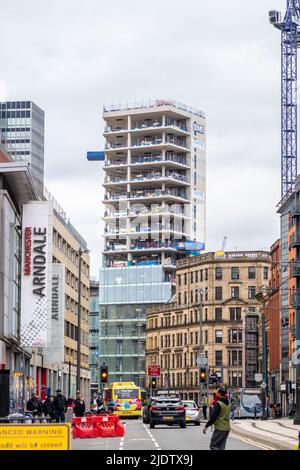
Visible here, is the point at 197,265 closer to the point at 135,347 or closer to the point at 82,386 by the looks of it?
the point at 135,347

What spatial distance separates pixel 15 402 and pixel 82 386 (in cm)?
6546

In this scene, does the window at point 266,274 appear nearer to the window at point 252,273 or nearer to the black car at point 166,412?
the window at point 252,273

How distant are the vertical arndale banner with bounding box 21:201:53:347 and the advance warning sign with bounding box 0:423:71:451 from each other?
4357 centimetres

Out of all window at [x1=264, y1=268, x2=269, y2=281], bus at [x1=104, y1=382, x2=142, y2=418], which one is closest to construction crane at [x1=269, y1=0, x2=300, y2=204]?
window at [x1=264, y1=268, x2=269, y2=281]

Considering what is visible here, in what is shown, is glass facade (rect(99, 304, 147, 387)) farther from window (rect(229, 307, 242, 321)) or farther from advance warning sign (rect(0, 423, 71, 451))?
advance warning sign (rect(0, 423, 71, 451))

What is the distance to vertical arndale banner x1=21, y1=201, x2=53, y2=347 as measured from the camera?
216ft

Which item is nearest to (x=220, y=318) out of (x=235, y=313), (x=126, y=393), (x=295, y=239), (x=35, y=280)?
(x=235, y=313)

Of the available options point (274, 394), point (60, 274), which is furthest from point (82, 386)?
point (60, 274)

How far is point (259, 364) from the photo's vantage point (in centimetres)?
15338

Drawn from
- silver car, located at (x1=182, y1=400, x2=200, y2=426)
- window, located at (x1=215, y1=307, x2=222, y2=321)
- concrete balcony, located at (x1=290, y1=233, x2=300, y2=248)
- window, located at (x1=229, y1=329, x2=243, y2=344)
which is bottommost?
silver car, located at (x1=182, y1=400, x2=200, y2=426)

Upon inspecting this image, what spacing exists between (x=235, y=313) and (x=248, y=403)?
183ft

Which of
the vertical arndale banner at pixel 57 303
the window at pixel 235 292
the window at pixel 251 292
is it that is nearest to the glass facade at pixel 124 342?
the window at pixel 235 292

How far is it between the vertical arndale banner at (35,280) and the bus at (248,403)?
40591mm

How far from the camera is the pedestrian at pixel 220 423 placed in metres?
25.8
